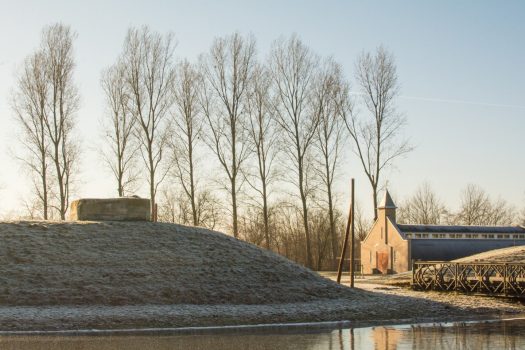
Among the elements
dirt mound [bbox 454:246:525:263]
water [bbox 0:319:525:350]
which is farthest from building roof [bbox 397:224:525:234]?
water [bbox 0:319:525:350]

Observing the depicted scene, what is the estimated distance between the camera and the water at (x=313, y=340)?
18156 mm

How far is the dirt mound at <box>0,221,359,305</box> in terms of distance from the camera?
28.0 meters

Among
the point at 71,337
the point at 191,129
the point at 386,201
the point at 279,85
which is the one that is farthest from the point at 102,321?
the point at 386,201

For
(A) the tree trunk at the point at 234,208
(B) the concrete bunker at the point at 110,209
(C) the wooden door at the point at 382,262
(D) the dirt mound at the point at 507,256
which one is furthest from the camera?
(C) the wooden door at the point at 382,262

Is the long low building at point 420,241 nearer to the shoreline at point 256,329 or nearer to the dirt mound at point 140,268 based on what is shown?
the dirt mound at point 140,268

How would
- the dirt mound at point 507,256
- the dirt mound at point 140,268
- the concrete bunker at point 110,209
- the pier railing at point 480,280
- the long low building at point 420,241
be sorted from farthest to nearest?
the long low building at point 420,241, the dirt mound at point 507,256, the concrete bunker at point 110,209, the pier railing at point 480,280, the dirt mound at point 140,268

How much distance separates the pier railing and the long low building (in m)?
20.7

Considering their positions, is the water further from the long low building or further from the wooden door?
the wooden door

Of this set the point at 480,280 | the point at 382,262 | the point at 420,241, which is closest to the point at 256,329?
the point at 480,280

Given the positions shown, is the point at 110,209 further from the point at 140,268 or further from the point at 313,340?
the point at 313,340

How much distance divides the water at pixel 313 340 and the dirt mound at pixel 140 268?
6657mm

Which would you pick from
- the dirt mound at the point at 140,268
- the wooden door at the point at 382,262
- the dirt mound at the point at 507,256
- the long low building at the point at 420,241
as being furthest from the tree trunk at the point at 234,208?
the dirt mound at the point at 140,268

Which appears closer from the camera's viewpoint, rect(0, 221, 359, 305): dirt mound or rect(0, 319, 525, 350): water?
rect(0, 319, 525, 350): water

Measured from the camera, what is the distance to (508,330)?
22.1 meters
